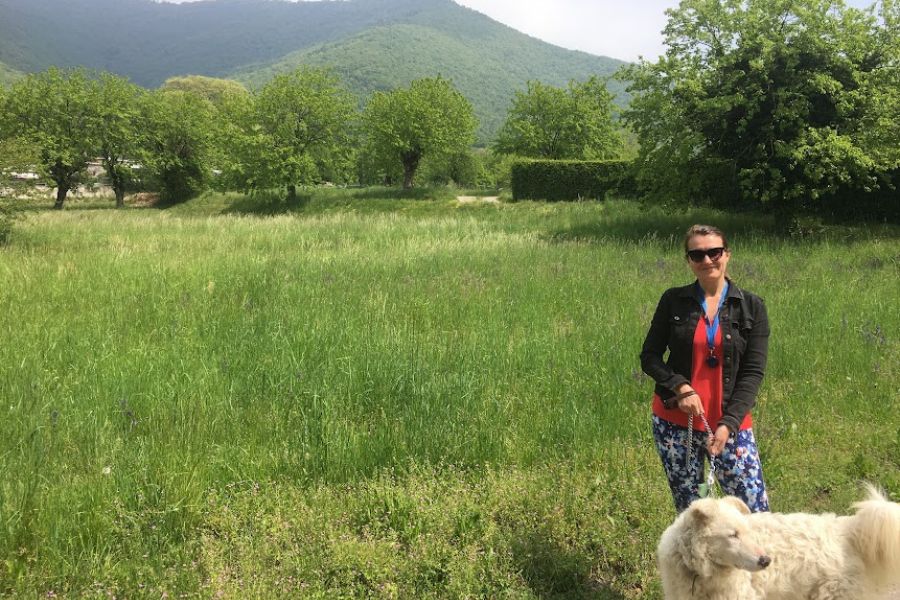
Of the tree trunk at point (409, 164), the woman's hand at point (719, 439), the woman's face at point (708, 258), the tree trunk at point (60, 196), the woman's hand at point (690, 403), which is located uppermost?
the tree trunk at point (409, 164)

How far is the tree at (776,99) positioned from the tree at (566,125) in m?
25.7

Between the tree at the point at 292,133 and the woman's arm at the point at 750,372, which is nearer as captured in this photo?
the woman's arm at the point at 750,372

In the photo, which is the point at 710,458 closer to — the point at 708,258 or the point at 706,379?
the point at 706,379

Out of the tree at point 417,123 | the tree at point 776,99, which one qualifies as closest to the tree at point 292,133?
the tree at point 417,123

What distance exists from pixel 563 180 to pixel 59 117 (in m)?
33.4

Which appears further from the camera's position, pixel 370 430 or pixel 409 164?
pixel 409 164

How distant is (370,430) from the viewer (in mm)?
4191

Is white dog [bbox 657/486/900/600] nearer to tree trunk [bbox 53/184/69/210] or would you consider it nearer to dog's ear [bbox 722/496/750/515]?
dog's ear [bbox 722/496/750/515]

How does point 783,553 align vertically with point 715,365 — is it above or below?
below

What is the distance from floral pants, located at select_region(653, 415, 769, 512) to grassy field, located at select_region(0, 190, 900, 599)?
635mm

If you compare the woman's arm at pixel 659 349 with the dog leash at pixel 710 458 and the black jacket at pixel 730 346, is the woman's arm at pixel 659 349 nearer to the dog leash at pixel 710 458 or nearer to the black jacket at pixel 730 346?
the black jacket at pixel 730 346

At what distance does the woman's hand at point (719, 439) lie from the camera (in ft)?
8.28

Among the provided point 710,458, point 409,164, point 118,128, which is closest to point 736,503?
point 710,458

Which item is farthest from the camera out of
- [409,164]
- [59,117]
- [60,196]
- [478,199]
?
[409,164]
